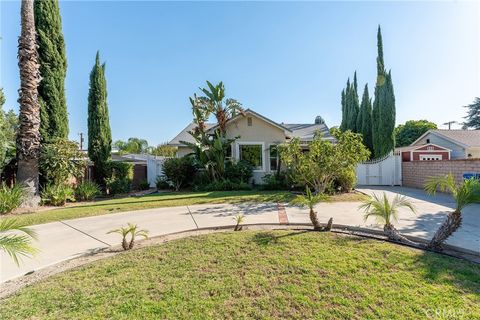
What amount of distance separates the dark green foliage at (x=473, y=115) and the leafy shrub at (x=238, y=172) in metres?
45.8

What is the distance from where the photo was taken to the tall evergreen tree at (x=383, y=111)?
21188mm

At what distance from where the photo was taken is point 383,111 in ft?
71.3

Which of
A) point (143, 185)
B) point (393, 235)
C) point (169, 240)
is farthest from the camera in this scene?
point (143, 185)

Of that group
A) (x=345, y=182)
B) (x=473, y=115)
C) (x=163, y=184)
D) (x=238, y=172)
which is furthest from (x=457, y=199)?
(x=473, y=115)

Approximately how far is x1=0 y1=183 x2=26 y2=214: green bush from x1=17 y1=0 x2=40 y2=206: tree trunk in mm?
417

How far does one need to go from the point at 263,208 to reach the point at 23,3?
515 inches

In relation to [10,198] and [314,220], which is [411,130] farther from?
[10,198]

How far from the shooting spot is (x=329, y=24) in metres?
10.5

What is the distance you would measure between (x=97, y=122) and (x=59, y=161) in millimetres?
4020

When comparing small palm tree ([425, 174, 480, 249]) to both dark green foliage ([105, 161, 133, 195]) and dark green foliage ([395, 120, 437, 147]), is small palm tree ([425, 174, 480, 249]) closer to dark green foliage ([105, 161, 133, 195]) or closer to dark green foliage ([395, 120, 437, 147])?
dark green foliage ([105, 161, 133, 195])

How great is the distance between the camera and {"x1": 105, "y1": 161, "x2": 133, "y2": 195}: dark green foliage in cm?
1370

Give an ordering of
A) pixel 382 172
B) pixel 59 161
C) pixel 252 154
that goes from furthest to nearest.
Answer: pixel 382 172 < pixel 252 154 < pixel 59 161

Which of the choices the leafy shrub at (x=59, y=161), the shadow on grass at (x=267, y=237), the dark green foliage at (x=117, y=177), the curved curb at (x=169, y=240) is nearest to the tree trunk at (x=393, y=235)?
the curved curb at (x=169, y=240)

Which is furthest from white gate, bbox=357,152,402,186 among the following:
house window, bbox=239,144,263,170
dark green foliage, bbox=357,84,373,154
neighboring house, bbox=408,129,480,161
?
dark green foliage, bbox=357,84,373,154
